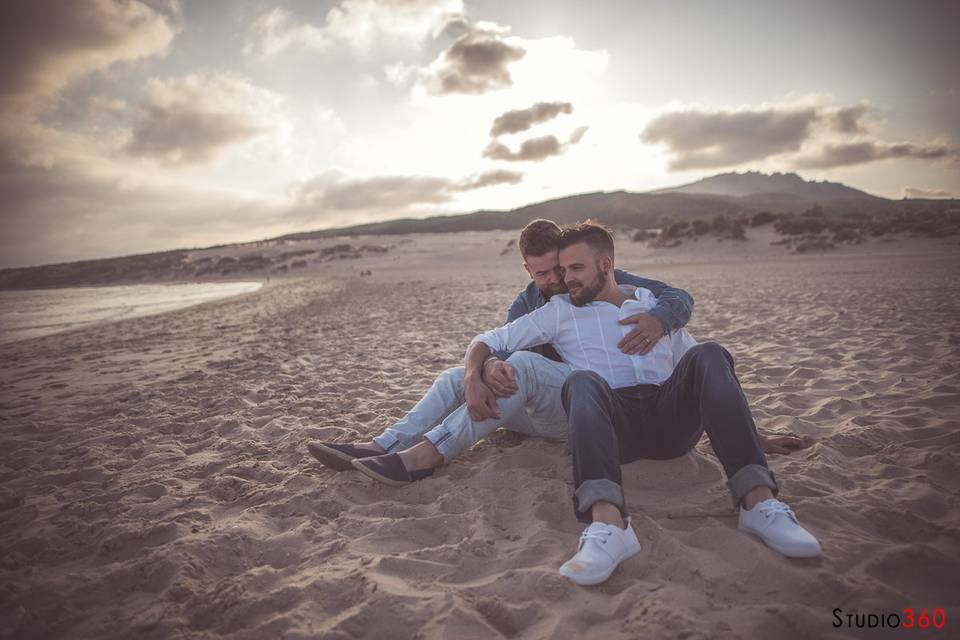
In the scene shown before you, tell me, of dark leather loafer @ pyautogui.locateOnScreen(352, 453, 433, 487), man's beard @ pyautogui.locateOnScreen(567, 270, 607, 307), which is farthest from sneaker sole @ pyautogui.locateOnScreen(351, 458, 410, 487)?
man's beard @ pyautogui.locateOnScreen(567, 270, 607, 307)

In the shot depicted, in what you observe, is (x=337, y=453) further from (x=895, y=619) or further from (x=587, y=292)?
(x=895, y=619)

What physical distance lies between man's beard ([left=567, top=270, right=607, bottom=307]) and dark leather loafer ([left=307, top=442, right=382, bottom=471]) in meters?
1.69

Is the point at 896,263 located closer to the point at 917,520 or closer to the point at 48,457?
the point at 917,520

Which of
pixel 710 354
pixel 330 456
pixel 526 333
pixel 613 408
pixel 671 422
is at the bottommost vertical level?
pixel 330 456

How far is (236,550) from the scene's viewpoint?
2424 mm

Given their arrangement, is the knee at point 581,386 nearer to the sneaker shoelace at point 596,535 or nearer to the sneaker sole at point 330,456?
the sneaker shoelace at point 596,535

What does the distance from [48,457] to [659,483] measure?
4677mm

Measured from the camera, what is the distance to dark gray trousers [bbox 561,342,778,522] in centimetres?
225

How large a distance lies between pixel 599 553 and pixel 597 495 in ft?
0.81

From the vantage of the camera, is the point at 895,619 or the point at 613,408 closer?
the point at 895,619

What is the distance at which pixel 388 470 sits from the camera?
2.96 metres

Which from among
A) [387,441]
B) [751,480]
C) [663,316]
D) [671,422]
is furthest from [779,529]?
[387,441]

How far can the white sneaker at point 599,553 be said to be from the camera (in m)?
2.02

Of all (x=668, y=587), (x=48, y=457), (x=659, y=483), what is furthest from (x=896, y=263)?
(x=48, y=457)
